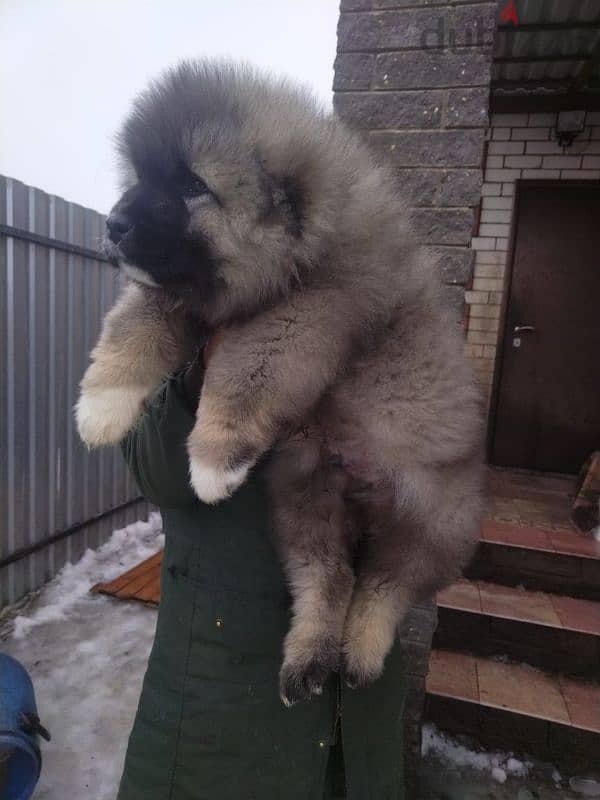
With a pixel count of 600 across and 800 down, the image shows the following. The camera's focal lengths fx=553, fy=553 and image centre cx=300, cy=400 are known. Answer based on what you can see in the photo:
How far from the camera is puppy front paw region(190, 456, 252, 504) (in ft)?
4.45

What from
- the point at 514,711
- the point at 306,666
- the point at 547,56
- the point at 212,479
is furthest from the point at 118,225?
the point at 547,56

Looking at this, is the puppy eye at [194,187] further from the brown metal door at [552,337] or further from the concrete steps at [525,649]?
the brown metal door at [552,337]

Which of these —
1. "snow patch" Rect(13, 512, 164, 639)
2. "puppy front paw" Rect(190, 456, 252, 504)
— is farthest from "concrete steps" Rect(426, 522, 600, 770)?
"snow patch" Rect(13, 512, 164, 639)

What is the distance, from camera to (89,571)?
4.66 meters

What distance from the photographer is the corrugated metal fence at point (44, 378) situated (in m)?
3.93

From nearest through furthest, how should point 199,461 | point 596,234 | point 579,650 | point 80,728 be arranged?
point 199,461 → point 80,728 → point 579,650 → point 596,234

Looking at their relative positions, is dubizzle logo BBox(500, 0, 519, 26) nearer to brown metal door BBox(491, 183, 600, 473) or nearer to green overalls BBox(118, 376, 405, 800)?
brown metal door BBox(491, 183, 600, 473)

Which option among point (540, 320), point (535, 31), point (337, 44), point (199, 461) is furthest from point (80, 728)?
point (535, 31)

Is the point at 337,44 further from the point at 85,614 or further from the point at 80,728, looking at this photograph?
the point at 85,614

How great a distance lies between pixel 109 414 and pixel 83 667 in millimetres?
2722

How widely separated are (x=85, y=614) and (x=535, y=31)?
18.6ft

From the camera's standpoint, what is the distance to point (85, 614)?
13.3 ft

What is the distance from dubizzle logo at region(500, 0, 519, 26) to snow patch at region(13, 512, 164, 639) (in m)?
5.17

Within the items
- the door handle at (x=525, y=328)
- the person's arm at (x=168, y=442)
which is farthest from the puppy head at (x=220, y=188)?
the door handle at (x=525, y=328)
